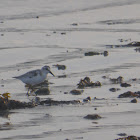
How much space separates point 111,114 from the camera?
11.3 metres

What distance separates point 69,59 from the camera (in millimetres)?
17203

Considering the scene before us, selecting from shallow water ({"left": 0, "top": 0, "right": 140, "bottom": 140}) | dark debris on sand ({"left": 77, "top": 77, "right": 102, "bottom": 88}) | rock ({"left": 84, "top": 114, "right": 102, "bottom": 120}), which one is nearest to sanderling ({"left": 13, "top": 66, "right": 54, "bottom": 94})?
shallow water ({"left": 0, "top": 0, "right": 140, "bottom": 140})

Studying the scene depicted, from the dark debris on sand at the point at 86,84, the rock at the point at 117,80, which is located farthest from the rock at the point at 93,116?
the rock at the point at 117,80

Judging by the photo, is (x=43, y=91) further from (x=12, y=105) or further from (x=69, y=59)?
(x=69, y=59)

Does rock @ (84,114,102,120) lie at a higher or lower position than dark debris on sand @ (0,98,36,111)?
lower

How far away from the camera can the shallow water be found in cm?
1044

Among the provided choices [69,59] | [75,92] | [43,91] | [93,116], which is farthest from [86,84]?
[69,59]

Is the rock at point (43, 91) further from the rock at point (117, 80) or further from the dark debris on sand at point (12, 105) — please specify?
the rock at point (117, 80)

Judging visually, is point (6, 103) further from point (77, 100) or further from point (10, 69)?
point (10, 69)

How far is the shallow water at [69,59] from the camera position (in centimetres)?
1044

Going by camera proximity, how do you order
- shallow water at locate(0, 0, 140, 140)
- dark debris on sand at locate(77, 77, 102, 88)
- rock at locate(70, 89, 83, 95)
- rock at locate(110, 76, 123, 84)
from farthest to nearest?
rock at locate(110, 76, 123, 84), dark debris on sand at locate(77, 77, 102, 88), rock at locate(70, 89, 83, 95), shallow water at locate(0, 0, 140, 140)

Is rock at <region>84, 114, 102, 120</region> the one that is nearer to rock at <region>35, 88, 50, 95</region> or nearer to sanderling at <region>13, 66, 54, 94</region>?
rock at <region>35, 88, 50, 95</region>

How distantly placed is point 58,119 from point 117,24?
41.4ft

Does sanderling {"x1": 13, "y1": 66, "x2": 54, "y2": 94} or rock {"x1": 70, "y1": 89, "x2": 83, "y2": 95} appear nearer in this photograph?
rock {"x1": 70, "y1": 89, "x2": 83, "y2": 95}
